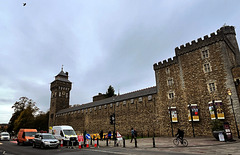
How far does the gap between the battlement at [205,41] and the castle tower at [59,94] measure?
4251cm

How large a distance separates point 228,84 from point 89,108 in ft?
101

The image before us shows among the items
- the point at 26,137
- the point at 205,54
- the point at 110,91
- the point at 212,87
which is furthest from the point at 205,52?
the point at 110,91

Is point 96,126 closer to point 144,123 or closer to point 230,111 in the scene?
point 144,123

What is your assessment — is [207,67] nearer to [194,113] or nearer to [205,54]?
[205,54]

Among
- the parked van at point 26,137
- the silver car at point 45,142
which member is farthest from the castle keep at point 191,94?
the parked van at point 26,137

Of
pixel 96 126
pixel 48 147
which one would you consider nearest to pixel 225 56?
pixel 48 147

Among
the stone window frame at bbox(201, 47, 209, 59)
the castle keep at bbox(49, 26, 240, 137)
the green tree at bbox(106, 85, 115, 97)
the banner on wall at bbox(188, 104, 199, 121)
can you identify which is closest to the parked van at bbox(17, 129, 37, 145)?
the castle keep at bbox(49, 26, 240, 137)

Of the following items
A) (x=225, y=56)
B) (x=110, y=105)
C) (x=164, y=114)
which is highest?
(x=225, y=56)

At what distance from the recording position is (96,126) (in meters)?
37.5

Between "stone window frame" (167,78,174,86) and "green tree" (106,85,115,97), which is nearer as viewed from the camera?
"stone window frame" (167,78,174,86)

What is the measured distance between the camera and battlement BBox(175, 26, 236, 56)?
853 inches

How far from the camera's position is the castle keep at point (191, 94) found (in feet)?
65.7

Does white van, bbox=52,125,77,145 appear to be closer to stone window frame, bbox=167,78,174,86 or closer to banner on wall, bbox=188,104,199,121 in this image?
banner on wall, bbox=188,104,199,121

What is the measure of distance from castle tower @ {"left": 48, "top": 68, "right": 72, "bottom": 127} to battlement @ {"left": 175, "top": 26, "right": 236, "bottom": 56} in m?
42.5
